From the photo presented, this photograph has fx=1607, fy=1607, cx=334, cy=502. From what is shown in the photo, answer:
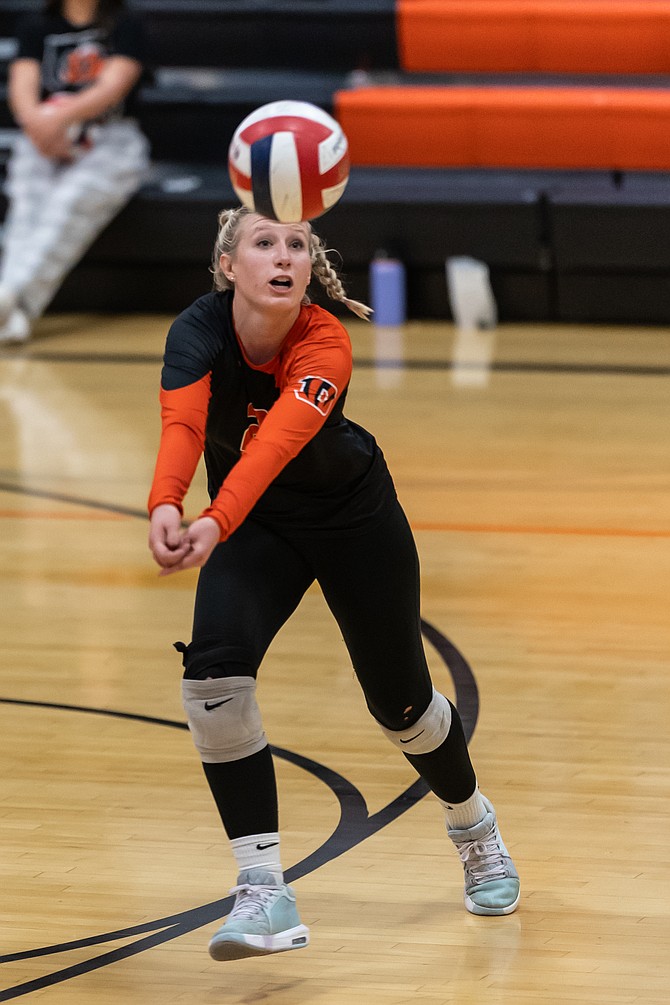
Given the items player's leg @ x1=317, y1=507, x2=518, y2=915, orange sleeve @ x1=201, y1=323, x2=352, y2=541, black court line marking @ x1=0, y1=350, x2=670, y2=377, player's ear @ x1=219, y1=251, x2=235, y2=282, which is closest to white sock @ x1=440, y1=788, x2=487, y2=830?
player's leg @ x1=317, y1=507, x2=518, y2=915

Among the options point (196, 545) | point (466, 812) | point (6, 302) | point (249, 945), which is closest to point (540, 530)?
point (466, 812)

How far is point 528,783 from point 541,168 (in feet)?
19.1

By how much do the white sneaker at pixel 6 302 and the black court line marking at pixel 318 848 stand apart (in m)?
4.27

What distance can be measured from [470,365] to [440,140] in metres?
1.80

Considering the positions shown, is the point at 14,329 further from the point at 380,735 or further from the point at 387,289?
the point at 380,735

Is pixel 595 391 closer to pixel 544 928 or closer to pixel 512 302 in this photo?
pixel 512 302

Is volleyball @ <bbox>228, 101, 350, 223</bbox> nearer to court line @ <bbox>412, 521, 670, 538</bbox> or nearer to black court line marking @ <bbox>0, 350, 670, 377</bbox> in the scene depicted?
court line @ <bbox>412, 521, 670, 538</bbox>

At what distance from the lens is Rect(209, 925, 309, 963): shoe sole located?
251 cm

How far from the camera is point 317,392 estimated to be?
258 cm

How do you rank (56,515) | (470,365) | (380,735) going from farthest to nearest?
(470,365), (56,515), (380,735)

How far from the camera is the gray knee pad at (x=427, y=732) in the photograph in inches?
110

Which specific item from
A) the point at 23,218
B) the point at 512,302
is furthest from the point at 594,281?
the point at 23,218

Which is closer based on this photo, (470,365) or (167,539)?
(167,539)

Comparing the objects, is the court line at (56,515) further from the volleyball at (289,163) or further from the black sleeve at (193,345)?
the black sleeve at (193,345)
